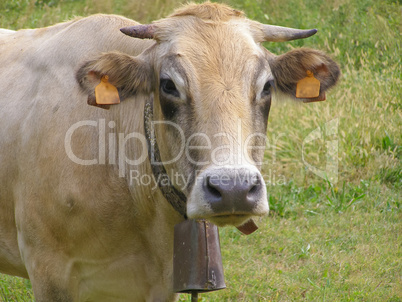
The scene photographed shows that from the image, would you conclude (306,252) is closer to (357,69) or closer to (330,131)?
(330,131)

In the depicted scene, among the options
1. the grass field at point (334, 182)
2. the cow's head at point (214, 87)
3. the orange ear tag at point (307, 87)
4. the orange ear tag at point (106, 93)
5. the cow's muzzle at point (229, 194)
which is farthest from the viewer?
the grass field at point (334, 182)

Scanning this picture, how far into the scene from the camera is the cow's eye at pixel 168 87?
3.29 meters

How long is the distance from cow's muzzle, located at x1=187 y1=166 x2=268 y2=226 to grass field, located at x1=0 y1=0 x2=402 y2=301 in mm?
1068

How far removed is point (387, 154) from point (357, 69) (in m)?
2.35

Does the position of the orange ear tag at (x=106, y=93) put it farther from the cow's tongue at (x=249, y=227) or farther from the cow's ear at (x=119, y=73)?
the cow's tongue at (x=249, y=227)

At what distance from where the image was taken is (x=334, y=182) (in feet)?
21.2

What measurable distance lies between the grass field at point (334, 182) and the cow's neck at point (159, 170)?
2.75 feet

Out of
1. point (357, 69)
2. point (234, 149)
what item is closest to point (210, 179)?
point (234, 149)

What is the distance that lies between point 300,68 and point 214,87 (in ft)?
2.55

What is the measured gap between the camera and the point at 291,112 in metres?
7.57

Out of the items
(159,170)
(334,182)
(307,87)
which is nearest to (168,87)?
(159,170)

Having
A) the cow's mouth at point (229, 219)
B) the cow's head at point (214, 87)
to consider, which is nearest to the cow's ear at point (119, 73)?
the cow's head at point (214, 87)

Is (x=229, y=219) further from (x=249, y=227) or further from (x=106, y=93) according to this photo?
(x=106, y=93)

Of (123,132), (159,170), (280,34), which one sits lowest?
(159,170)
